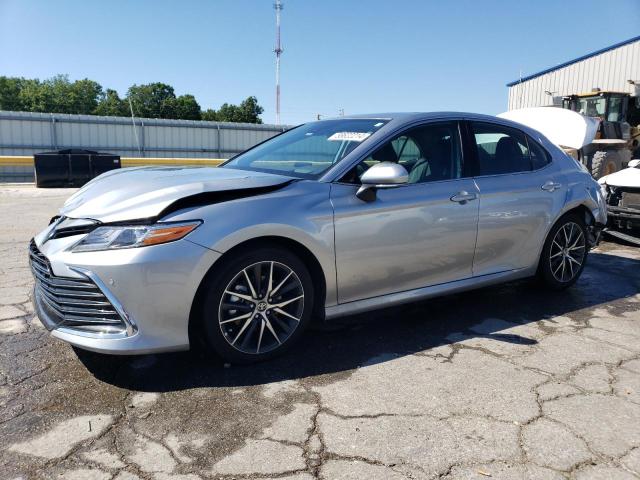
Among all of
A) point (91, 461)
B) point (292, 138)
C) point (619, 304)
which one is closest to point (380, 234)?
point (292, 138)

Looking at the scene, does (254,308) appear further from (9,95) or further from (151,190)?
(9,95)

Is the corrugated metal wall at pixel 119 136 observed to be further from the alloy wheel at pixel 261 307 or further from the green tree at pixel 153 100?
the green tree at pixel 153 100

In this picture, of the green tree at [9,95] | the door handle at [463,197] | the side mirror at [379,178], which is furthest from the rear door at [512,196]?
the green tree at [9,95]

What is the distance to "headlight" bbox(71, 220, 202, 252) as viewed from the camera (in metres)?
2.65

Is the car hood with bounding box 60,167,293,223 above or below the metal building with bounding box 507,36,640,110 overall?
below

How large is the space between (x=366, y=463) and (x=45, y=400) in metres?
1.67

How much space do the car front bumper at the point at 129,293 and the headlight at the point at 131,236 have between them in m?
0.03

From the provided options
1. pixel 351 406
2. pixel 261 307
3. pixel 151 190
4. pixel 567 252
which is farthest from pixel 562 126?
pixel 151 190

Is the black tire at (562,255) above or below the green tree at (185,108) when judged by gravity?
below

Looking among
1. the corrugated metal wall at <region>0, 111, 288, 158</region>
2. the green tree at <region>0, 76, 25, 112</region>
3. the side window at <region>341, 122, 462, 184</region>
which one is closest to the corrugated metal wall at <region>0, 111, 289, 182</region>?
the corrugated metal wall at <region>0, 111, 288, 158</region>

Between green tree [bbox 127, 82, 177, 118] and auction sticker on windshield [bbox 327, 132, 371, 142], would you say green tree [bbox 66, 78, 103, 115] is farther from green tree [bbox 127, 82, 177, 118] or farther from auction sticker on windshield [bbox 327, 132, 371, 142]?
auction sticker on windshield [bbox 327, 132, 371, 142]

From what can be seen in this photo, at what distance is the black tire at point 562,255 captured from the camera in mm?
4461

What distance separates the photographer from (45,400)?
2.67 m

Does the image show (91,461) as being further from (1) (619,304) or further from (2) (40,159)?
(2) (40,159)
